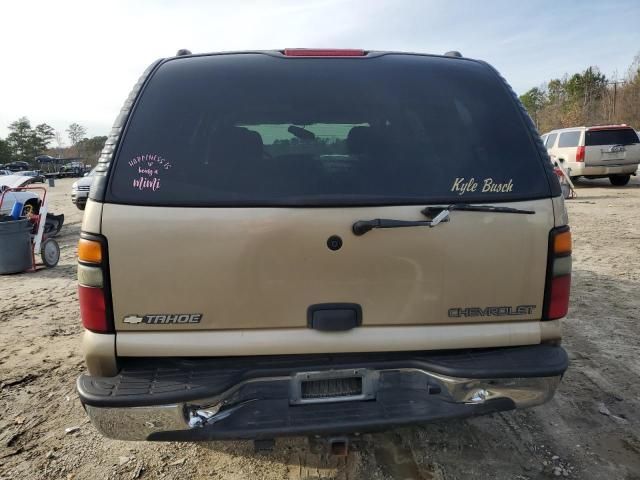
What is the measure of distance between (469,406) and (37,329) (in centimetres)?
447

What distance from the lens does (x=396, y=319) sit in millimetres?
2119

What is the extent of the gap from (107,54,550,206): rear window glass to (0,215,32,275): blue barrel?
20.3 ft

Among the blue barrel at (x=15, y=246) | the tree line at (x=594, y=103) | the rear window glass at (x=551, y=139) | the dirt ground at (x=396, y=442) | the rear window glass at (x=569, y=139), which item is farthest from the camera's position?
the tree line at (x=594, y=103)

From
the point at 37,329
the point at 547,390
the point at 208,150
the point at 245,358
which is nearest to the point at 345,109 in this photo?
the point at 208,150

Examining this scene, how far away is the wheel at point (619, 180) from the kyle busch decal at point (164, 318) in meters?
18.0

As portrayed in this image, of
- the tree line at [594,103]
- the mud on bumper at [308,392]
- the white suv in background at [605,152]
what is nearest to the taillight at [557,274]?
the mud on bumper at [308,392]

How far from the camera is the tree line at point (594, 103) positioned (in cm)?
4031

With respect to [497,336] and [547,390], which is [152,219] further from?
[547,390]

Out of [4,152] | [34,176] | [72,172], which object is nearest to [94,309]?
[34,176]

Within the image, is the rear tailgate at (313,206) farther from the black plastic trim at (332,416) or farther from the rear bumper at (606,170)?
the rear bumper at (606,170)

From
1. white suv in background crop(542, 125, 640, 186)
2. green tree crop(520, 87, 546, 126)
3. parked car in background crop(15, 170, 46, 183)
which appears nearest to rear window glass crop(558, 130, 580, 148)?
white suv in background crop(542, 125, 640, 186)

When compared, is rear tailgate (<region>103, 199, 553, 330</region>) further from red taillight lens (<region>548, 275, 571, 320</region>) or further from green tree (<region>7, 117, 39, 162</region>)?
green tree (<region>7, 117, 39, 162</region>)

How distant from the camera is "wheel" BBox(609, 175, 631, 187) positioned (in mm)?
16150

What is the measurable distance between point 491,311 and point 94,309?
70.3 inches
